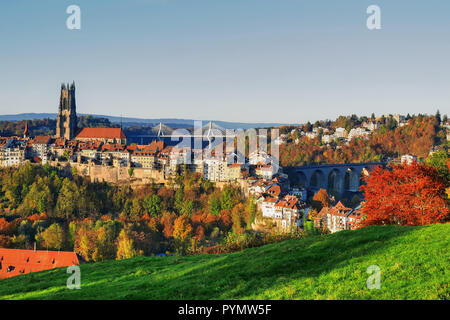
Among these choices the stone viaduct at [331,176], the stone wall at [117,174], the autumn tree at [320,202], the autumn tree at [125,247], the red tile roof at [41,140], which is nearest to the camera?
the autumn tree at [125,247]

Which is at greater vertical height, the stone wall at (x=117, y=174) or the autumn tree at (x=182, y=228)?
the stone wall at (x=117, y=174)

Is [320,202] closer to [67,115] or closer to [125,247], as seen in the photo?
[125,247]

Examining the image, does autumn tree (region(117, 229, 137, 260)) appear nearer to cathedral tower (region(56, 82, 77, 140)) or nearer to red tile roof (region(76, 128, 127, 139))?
red tile roof (region(76, 128, 127, 139))

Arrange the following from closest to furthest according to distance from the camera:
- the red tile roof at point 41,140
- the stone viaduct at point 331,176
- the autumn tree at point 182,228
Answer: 1. the autumn tree at point 182,228
2. the stone viaduct at point 331,176
3. the red tile roof at point 41,140

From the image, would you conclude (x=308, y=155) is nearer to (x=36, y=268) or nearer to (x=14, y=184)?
(x=14, y=184)

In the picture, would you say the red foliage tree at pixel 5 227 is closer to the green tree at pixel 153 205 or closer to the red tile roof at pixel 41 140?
the green tree at pixel 153 205

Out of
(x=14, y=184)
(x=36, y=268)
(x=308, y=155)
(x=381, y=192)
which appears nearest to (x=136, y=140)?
(x=308, y=155)

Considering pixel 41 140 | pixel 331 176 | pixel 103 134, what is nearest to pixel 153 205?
pixel 41 140

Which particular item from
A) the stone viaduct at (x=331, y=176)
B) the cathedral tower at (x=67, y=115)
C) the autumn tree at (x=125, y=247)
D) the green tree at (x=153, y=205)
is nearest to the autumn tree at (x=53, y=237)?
the autumn tree at (x=125, y=247)
